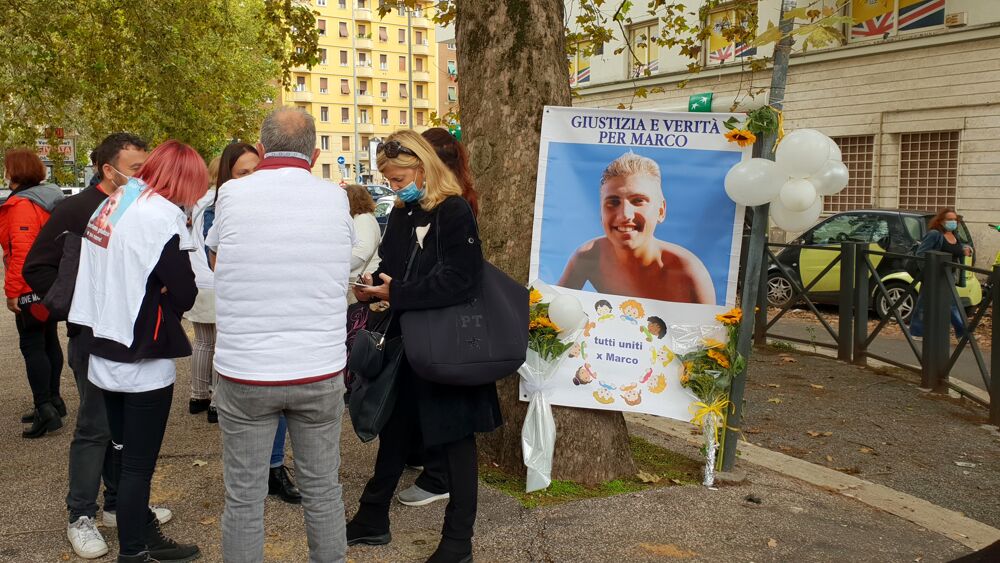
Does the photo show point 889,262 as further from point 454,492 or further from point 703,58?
point 703,58

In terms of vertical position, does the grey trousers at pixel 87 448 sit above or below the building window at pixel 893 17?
below

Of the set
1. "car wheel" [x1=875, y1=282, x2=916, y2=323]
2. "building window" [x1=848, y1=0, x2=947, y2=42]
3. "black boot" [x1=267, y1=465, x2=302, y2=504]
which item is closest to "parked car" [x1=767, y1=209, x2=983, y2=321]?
"car wheel" [x1=875, y1=282, x2=916, y2=323]

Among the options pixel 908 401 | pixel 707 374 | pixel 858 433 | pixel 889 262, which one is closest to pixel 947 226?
pixel 889 262

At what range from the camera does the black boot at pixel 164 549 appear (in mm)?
3645

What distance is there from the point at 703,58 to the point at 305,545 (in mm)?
21749

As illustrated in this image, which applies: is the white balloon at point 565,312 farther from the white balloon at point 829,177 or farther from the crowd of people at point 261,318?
the white balloon at point 829,177

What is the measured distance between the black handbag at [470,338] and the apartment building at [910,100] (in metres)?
14.0

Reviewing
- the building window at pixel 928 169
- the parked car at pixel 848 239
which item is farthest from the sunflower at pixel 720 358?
the building window at pixel 928 169

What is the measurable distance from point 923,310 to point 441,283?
6029mm

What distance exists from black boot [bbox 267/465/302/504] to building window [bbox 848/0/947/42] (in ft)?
56.6

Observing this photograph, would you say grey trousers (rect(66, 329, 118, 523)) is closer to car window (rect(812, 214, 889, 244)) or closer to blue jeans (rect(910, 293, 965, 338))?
blue jeans (rect(910, 293, 965, 338))

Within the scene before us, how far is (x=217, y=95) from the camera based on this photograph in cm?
1245

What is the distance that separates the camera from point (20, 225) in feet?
17.9

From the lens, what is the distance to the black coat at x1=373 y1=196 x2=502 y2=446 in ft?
11.4
